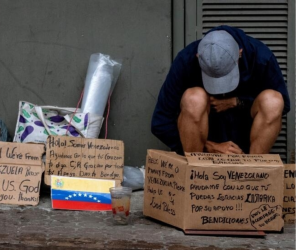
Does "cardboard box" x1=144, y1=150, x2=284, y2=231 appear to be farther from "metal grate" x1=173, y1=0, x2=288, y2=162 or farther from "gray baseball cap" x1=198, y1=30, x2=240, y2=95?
"metal grate" x1=173, y1=0, x2=288, y2=162

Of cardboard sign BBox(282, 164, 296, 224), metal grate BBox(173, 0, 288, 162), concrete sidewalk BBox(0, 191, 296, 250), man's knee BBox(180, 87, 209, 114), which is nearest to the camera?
concrete sidewalk BBox(0, 191, 296, 250)

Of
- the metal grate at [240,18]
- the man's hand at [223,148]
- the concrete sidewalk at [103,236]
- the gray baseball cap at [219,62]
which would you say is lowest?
the concrete sidewalk at [103,236]

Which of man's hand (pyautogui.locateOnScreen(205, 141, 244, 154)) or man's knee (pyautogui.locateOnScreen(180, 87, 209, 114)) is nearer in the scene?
man's knee (pyautogui.locateOnScreen(180, 87, 209, 114))

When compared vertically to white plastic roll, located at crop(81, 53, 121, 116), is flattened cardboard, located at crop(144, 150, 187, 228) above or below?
below

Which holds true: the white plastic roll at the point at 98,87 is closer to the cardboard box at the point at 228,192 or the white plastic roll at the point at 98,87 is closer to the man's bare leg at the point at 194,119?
the man's bare leg at the point at 194,119

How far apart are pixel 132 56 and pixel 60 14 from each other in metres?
0.54

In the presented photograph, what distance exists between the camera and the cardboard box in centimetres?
317

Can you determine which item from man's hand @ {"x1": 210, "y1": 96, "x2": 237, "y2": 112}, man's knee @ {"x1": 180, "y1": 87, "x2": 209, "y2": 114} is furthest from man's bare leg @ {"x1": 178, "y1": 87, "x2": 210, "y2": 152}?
man's hand @ {"x1": 210, "y1": 96, "x2": 237, "y2": 112}

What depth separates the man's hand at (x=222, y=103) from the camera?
3.78m

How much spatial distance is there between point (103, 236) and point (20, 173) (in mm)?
809

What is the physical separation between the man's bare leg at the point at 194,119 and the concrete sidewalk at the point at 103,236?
471 mm

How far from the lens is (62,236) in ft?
10.5

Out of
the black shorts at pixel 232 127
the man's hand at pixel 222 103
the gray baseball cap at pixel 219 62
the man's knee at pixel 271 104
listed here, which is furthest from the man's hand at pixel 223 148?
the gray baseball cap at pixel 219 62

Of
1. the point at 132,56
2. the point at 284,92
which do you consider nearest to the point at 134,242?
the point at 284,92
